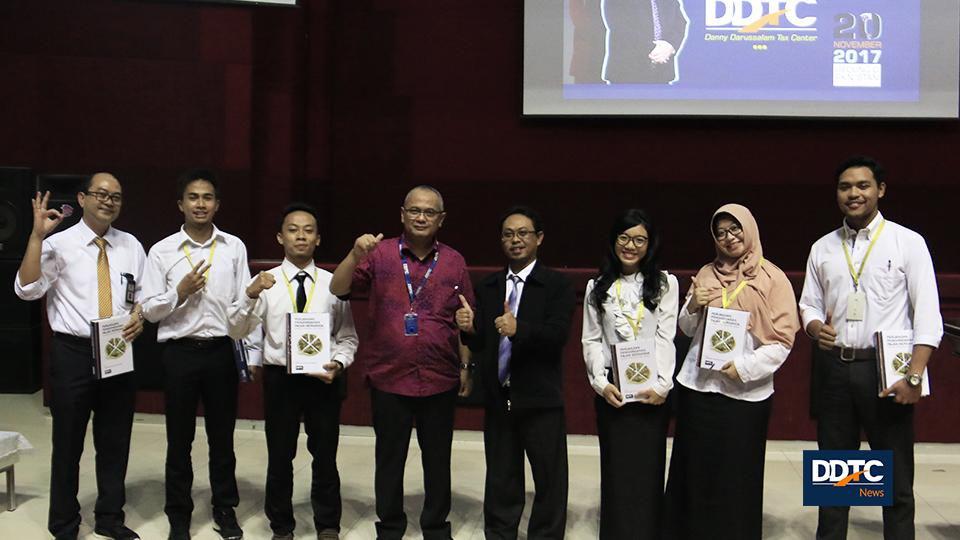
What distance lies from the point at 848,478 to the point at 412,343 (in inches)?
65.9

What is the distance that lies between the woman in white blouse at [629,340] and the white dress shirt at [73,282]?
1.89 metres

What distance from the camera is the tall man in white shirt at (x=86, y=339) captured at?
3.39 meters

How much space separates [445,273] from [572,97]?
9.84 ft

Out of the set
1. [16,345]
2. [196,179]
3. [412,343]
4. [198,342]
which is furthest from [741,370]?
[16,345]

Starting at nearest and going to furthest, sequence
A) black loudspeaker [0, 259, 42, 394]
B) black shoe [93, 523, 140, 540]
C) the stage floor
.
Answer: black shoe [93, 523, 140, 540], the stage floor, black loudspeaker [0, 259, 42, 394]

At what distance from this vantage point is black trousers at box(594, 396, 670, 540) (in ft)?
10.3

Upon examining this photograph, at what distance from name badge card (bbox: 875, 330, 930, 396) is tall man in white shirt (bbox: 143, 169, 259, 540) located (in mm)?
2322

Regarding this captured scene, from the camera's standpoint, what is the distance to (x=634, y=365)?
304 centimetres

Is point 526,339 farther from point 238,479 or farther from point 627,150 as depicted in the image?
point 627,150

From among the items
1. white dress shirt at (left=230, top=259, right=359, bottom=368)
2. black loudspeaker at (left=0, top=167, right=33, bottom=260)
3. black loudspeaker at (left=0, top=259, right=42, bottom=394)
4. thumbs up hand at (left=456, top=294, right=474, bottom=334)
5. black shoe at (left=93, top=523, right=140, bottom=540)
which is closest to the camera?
thumbs up hand at (left=456, top=294, right=474, bottom=334)

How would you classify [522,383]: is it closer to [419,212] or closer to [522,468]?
[522,468]

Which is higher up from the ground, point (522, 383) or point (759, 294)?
point (759, 294)

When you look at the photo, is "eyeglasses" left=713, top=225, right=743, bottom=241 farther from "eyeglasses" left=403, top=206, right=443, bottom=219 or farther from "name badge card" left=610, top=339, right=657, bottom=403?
"eyeglasses" left=403, top=206, right=443, bottom=219

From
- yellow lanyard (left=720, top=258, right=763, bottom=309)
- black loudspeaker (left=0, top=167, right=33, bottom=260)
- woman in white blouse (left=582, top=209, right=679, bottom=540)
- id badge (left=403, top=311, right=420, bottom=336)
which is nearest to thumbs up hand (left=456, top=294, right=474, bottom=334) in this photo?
id badge (left=403, top=311, right=420, bottom=336)
